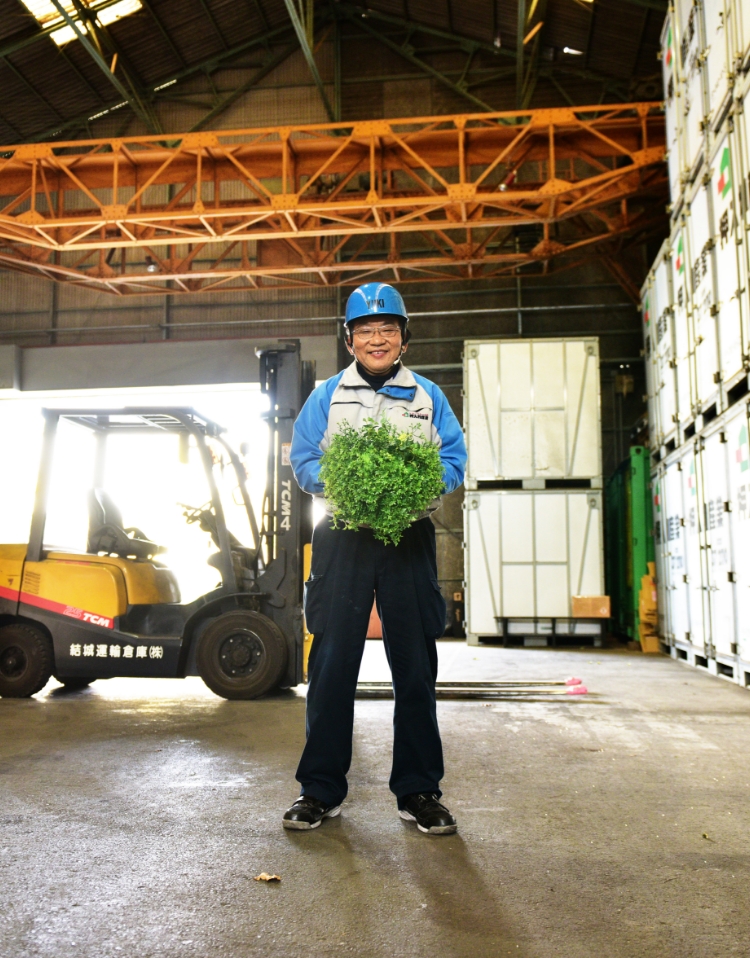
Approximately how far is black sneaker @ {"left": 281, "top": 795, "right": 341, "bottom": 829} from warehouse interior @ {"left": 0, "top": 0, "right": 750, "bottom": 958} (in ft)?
0.16

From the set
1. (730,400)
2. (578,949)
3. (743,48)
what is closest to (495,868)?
(578,949)

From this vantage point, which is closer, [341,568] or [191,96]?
[341,568]

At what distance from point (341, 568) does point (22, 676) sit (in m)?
4.25

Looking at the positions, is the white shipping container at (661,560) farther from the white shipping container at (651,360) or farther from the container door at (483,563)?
the container door at (483,563)

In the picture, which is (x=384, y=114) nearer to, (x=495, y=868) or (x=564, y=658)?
(x=564, y=658)

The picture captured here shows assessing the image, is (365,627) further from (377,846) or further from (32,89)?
(32,89)

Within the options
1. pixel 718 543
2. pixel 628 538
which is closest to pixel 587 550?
pixel 628 538

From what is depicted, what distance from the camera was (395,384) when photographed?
297 cm

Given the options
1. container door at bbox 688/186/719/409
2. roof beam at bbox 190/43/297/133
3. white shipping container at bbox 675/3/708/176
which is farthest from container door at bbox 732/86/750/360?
roof beam at bbox 190/43/297/133

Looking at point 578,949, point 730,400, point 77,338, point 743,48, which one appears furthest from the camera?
point 77,338

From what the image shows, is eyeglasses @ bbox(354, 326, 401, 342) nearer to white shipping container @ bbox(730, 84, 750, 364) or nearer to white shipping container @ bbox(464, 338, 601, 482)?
white shipping container @ bbox(730, 84, 750, 364)

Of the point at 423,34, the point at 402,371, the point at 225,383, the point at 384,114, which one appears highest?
the point at 423,34

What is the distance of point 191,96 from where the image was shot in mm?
15953

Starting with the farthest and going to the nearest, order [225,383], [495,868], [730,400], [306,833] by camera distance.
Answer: [225,383], [730,400], [306,833], [495,868]
